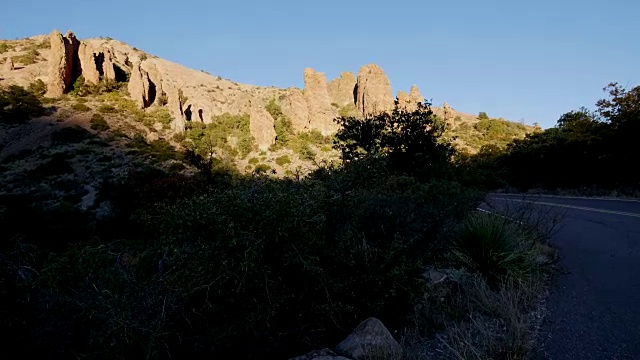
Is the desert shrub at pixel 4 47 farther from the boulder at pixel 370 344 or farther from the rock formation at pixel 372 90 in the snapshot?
the boulder at pixel 370 344

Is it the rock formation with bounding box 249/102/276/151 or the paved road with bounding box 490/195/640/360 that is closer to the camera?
the paved road with bounding box 490/195/640/360

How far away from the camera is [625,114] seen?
22922 mm

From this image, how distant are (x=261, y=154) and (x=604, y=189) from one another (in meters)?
37.8

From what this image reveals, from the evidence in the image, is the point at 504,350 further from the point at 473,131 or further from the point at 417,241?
the point at 473,131

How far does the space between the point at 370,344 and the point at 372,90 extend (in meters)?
72.3

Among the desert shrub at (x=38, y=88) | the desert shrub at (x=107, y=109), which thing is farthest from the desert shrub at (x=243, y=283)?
the desert shrub at (x=38, y=88)

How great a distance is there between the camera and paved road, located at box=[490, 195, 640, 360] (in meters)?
4.36

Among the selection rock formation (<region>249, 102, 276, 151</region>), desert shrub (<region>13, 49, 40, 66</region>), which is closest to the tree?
rock formation (<region>249, 102, 276, 151</region>)

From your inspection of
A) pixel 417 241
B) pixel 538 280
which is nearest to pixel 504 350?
pixel 538 280

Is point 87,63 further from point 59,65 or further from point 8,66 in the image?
point 8,66

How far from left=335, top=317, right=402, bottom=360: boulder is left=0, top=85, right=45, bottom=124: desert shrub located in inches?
2170

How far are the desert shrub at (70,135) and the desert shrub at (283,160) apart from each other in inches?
856

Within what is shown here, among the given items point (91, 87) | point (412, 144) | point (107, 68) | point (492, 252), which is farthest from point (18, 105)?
point (492, 252)

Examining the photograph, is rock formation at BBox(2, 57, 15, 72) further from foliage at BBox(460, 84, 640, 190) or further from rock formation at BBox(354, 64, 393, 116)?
foliage at BBox(460, 84, 640, 190)
